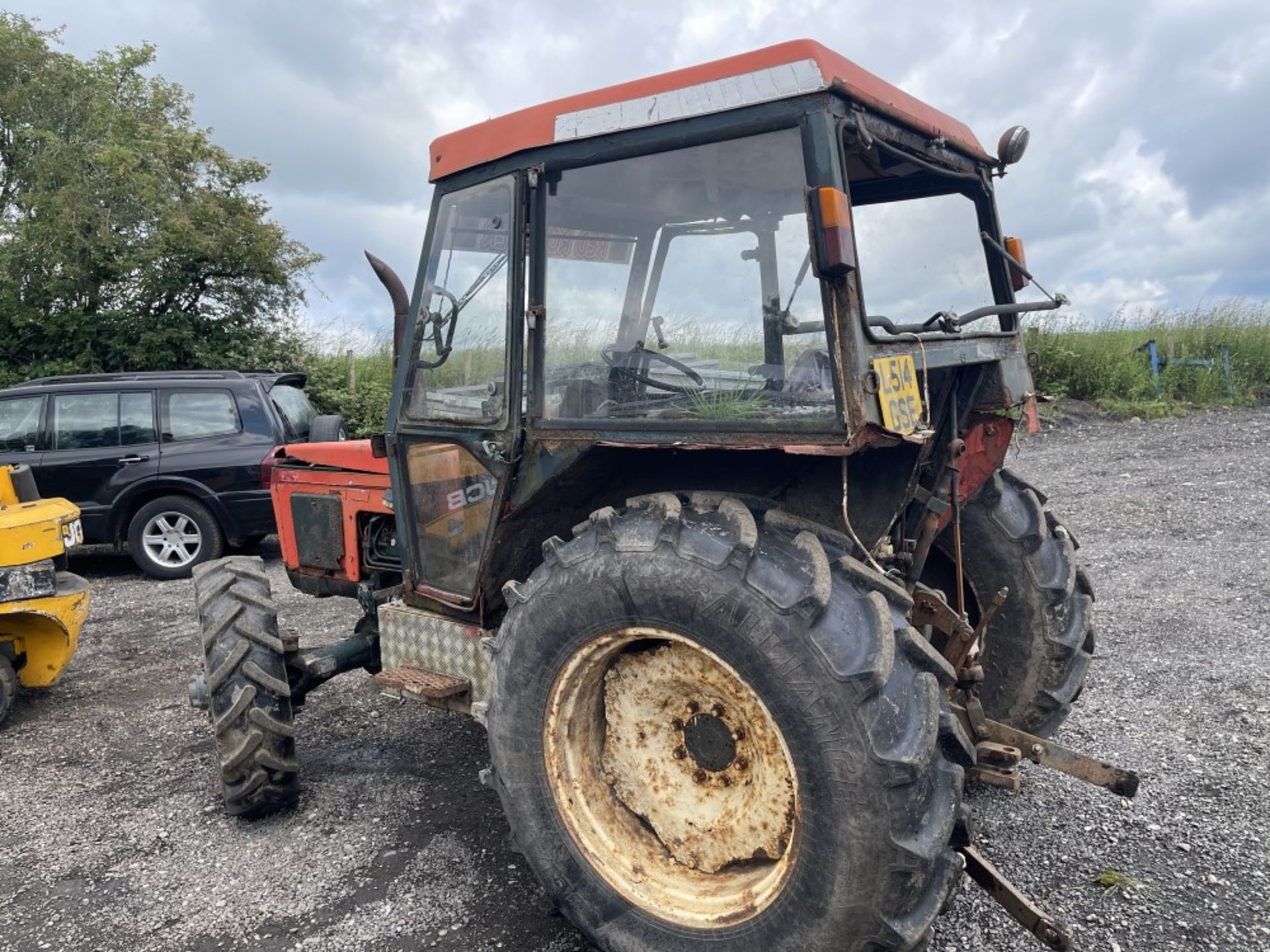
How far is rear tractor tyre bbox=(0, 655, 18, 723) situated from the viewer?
4.29 meters

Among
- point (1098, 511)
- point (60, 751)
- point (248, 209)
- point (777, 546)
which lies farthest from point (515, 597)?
point (248, 209)

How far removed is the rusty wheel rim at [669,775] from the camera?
2.32 meters

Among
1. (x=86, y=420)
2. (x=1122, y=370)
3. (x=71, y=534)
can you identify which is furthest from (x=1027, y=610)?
(x=1122, y=370)

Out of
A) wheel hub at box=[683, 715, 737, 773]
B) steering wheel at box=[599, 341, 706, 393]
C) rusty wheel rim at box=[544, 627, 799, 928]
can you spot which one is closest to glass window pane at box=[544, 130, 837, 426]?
steering wheel at box=[599, 341, 706, 393]

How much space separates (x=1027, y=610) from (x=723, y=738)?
134 cm

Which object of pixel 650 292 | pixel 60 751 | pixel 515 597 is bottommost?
pixel 60 751

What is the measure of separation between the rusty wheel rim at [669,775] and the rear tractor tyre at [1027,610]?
1.20 metres

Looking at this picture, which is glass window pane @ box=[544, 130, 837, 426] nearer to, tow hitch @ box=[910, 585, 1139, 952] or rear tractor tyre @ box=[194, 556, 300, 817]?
tow hitch @ box=[910, 585, 1139, 952]

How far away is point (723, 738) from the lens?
2441 mm

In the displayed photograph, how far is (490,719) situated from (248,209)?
13.5 meters

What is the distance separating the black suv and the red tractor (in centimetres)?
468

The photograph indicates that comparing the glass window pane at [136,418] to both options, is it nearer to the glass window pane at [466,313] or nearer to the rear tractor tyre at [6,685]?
the rear tractor tyre at [6,685]

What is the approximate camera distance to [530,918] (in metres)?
2.70

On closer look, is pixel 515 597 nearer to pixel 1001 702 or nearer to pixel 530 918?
pixel 530 918
